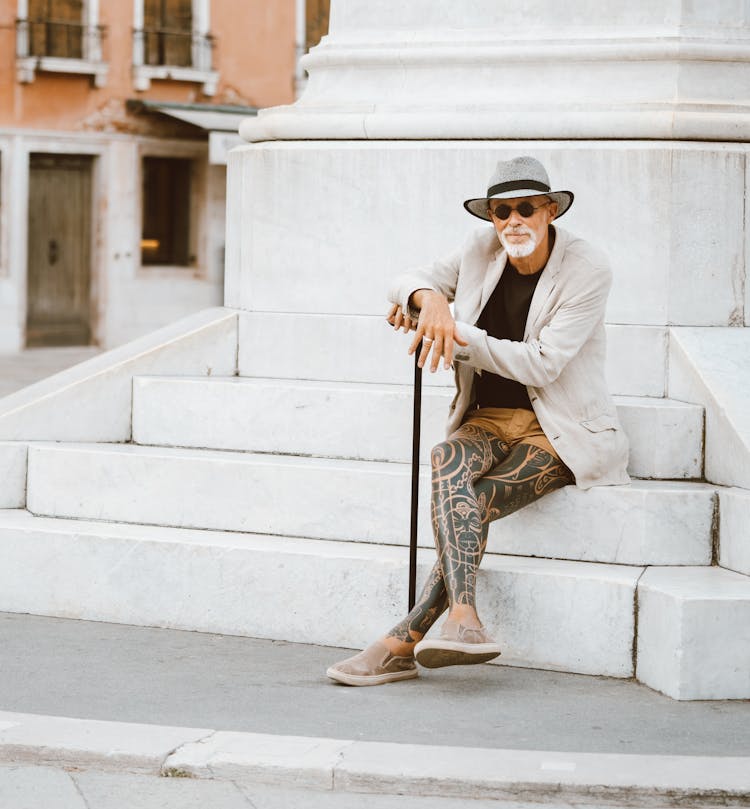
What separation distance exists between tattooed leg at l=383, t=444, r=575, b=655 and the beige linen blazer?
2.7 inches

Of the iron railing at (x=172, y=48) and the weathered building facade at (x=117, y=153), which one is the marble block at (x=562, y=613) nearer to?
the weathered building facade at (x=117, y=153)

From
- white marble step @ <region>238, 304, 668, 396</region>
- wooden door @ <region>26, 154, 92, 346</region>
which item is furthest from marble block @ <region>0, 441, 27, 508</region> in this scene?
wooden door @ <region>26, 154, 92, 346</region>

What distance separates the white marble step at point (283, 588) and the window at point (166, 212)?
18.6m

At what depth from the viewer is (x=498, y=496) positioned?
5.55 metres

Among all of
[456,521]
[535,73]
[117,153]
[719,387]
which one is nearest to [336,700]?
[456,521]

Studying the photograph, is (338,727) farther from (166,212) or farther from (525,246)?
(166,212)

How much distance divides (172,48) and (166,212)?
2327 millimetres

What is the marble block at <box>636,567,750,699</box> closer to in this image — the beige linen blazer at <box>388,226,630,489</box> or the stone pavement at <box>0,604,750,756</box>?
the stone pavement at <box>0,604,750,756</box>

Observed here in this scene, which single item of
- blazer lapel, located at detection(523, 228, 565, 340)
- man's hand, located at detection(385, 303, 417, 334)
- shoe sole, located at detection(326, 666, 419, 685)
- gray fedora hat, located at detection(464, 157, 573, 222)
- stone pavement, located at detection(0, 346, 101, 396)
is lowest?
shoe sole, located at detection(326, 666, 419, 685)

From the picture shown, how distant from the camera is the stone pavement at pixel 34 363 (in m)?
17.0

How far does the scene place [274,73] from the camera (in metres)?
25.9

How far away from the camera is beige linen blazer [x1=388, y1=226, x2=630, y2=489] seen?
18.0 feet

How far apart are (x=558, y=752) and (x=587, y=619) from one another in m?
0.94

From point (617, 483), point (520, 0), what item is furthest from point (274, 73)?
point (617, 483)
